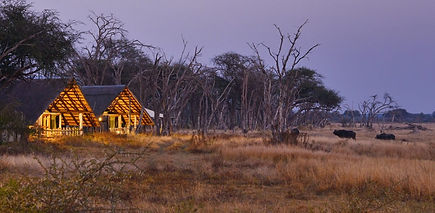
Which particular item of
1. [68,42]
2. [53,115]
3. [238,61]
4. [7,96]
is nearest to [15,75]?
[68,42]

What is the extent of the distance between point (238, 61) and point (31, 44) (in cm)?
3658

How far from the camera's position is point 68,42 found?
21250 millimetres

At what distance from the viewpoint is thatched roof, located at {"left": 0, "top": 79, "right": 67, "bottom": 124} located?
26.8 meters

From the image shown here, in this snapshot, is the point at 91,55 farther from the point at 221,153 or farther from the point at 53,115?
the point at 221,153

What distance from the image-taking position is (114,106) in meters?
37.9

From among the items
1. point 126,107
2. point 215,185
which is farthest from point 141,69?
point 215,185

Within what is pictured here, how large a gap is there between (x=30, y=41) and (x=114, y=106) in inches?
725

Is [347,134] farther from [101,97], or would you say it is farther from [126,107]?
[101,97]

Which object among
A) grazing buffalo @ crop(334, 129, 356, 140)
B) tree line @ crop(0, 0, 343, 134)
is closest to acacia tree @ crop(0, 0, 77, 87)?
tree line @ crop(0, 0, 343, 134)

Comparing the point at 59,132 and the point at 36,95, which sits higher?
the point at 36,95

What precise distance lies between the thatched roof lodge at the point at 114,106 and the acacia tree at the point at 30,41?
1103cm

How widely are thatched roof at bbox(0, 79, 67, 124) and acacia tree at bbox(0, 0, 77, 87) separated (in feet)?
A: 15.7

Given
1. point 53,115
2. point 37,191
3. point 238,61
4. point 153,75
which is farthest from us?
point 238,61

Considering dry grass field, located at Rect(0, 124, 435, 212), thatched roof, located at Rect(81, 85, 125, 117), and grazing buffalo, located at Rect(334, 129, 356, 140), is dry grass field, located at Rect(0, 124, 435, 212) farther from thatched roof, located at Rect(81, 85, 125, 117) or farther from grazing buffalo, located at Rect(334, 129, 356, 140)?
grazing buffalo, located at Rect(334, 129, 356, 140)
